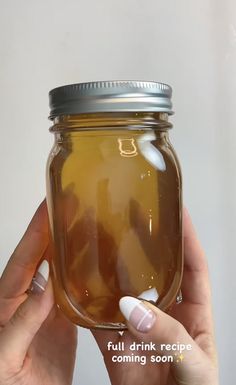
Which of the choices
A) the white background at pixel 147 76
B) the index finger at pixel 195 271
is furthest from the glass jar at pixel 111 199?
the white background at pixel 147 76

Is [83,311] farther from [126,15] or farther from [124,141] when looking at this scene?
[126,15]

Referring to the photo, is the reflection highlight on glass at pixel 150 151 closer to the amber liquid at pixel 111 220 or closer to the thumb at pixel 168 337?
the amber liquid at pixel 111 220

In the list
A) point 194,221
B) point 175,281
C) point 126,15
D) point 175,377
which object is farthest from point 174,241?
point 126,15

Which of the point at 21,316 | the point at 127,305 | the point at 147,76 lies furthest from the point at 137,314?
the point at 147,76

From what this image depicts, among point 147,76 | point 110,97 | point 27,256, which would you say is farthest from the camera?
point 147,76

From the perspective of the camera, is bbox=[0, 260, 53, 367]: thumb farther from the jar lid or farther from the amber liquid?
the jar lid

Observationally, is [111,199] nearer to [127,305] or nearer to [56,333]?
[127,305]

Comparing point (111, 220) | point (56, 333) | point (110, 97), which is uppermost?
point (110, 97)

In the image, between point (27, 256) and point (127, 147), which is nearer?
point (127, 147)
